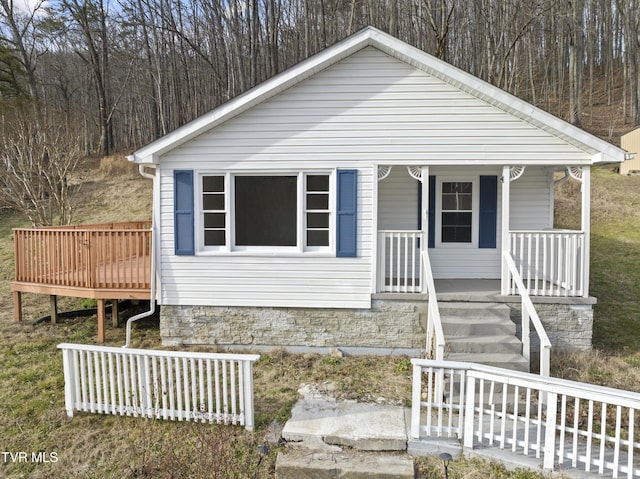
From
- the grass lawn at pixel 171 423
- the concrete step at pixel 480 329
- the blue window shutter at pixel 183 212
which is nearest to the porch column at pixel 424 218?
the concrete step at pixel 480 329

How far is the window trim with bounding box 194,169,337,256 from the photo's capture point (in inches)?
297

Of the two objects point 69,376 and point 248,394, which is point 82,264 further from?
point 248,394

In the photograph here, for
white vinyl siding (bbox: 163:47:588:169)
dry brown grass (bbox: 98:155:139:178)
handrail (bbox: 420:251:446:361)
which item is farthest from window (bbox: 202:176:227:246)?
dry brown grass (bbox: 98:155:139:178)

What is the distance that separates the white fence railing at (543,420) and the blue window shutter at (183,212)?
4593 mm

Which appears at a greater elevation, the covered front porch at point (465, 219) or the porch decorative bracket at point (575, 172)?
the porch decorative bracket at point (575, 172)

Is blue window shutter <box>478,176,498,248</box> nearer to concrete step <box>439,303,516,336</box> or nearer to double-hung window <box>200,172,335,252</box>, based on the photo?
concrete step <box>439,303,516,336</box>

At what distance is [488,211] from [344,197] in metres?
3.03

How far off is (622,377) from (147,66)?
29932mm

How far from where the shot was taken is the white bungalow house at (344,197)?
23.6ft

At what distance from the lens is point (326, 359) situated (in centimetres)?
739

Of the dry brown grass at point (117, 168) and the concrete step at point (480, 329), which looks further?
the dry brown grass at point (117, 168)

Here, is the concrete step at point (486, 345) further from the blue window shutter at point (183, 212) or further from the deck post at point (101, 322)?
the deck post at point (101, 322)

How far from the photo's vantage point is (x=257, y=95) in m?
7.25

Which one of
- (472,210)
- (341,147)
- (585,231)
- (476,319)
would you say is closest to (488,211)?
(472,210)
